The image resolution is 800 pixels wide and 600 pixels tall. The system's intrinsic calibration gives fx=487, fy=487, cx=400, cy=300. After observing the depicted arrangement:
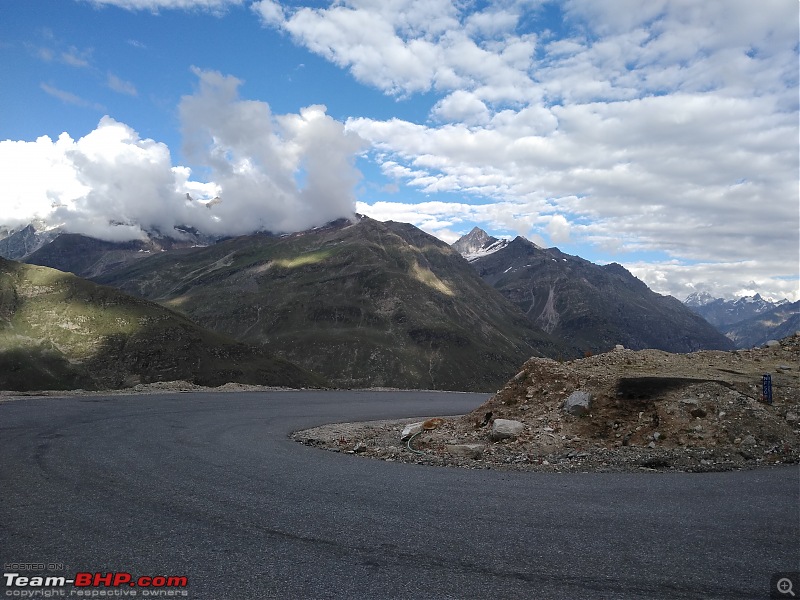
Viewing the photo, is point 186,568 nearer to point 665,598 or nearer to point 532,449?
point 665,598

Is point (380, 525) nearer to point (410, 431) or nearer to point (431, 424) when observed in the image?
point (410, 431)

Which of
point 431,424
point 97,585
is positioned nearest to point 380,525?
point 97,585

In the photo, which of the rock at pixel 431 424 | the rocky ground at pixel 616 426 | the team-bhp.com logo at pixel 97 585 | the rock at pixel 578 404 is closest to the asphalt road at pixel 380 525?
the team-bhp.com logo at pixel 97 585

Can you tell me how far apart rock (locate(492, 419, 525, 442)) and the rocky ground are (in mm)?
40

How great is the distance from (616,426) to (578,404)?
150 centimetres

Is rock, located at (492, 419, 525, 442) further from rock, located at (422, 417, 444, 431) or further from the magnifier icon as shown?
the magnifier icon

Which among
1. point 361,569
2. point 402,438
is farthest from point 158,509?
point 402,438

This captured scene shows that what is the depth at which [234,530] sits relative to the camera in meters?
7.75

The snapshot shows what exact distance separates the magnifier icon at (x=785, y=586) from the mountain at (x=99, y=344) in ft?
360

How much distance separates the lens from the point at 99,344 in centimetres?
11231

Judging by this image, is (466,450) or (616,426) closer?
(466,450)

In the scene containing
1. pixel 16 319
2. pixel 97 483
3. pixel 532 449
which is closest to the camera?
pixel 97 483

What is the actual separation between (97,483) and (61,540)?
11.0ft

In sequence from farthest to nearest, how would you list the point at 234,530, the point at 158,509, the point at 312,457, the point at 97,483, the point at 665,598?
the point at 312,457
the point at 97,483
the point at 158,509
the point at 234,530
the point at 665,598
